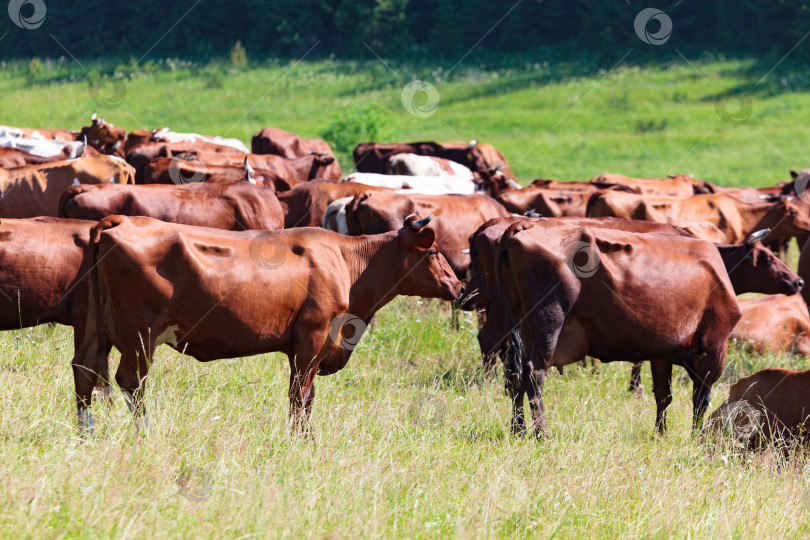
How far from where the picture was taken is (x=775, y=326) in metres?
11.1

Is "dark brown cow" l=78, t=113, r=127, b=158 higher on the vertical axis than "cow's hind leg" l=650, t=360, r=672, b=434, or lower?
higher

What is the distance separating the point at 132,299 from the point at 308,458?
1526mm

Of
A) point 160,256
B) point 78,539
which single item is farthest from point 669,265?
point 78,539

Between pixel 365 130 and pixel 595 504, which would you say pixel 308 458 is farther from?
pixel 365 130

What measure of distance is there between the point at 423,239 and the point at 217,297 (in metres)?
1.82

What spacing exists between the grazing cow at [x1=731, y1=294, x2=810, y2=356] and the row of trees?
40.0 metres

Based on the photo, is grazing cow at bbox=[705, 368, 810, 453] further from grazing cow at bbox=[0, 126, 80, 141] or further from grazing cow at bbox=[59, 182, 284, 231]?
grazing cow at bbox=[0, 126, 80, 141]

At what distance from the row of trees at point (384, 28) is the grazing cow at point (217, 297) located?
45679 mm

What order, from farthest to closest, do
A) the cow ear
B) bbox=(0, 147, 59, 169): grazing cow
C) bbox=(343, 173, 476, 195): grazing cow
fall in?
bbox=(343, 173, 476, 195): grazing cow, bbox=(0, 147, 59, 169): grazing cow, the cow ear

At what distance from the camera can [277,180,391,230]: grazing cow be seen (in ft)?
41.2

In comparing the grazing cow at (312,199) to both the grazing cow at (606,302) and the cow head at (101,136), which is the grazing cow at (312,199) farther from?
the cow head at (101,136)

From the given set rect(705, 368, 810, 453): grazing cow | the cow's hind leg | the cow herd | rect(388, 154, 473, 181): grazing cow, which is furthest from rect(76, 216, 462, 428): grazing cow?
rect(388, 154, 473, 181): grazing cow

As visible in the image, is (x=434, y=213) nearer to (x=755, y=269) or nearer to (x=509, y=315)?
(x=755, y=269)

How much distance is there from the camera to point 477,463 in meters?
5.79
